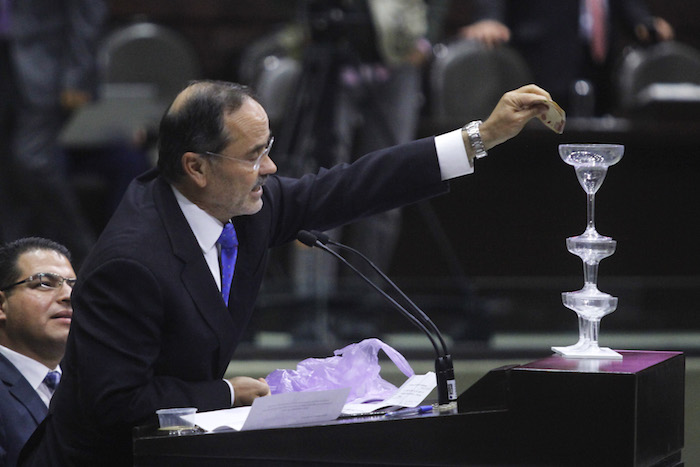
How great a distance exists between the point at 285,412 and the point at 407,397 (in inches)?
10.6

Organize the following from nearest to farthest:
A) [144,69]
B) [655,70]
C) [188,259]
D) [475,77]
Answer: [188,259], [475,77], [655,70], [144,69]

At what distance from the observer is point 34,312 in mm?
2201

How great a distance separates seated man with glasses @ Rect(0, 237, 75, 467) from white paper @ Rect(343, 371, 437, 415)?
0.73 meters

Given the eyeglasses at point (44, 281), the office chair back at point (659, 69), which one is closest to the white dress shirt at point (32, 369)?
the eyeglasses at point (44, 281)

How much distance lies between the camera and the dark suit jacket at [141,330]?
67.5 inches

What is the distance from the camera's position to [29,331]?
2.21 m

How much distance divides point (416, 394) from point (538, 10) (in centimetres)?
317

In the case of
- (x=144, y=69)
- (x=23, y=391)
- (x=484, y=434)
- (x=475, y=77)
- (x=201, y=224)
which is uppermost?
(x=144, y=69)

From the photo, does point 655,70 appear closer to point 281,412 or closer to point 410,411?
point 410,411

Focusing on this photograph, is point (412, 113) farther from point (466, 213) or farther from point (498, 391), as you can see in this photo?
point (498, 391)

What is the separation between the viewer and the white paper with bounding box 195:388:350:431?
1540 mm

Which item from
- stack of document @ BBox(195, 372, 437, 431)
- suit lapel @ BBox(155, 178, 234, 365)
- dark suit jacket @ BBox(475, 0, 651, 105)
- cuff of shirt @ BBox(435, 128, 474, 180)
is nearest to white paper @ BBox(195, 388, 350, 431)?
stack of document @ BBox(195, 372, 437, 431)

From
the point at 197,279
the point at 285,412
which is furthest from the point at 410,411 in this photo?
the point at 197,279

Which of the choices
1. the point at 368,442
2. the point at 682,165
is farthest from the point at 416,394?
the point at 682,165
